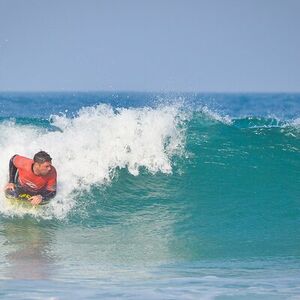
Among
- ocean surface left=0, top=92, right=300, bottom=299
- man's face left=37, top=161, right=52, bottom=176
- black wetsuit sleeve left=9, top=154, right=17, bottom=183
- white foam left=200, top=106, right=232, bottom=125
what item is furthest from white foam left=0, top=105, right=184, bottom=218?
man's face left=37, top=161, right=52, bottom=176

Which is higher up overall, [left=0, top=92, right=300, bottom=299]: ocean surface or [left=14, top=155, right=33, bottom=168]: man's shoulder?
[left=14, top=155, right=33, bottom=168]: man's shoulder

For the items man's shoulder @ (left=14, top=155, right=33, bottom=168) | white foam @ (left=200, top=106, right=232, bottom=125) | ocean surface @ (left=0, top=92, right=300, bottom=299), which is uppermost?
white foam @ (left=200, top=106, right=232, bottom=125)

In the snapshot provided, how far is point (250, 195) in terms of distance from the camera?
505 inches

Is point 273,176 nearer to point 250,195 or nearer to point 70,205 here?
point 250,195

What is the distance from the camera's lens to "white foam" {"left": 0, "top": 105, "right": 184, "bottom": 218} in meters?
12.9

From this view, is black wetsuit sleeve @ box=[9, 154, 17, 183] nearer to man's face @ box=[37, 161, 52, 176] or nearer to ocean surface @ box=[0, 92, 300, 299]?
man's face @ box=[37, 161, 52, 176]

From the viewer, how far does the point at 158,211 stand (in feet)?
39.9

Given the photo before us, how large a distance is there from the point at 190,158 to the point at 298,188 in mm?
1901

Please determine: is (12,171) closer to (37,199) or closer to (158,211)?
(37,199)

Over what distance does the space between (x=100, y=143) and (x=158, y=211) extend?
1.99 meters

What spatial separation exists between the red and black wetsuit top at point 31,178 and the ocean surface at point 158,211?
589 millimetres

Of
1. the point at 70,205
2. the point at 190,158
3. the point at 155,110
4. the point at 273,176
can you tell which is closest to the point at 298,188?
the point at 273,176

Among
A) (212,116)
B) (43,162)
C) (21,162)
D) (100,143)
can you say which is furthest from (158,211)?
(212,116)

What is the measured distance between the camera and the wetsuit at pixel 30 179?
34.4 ft
